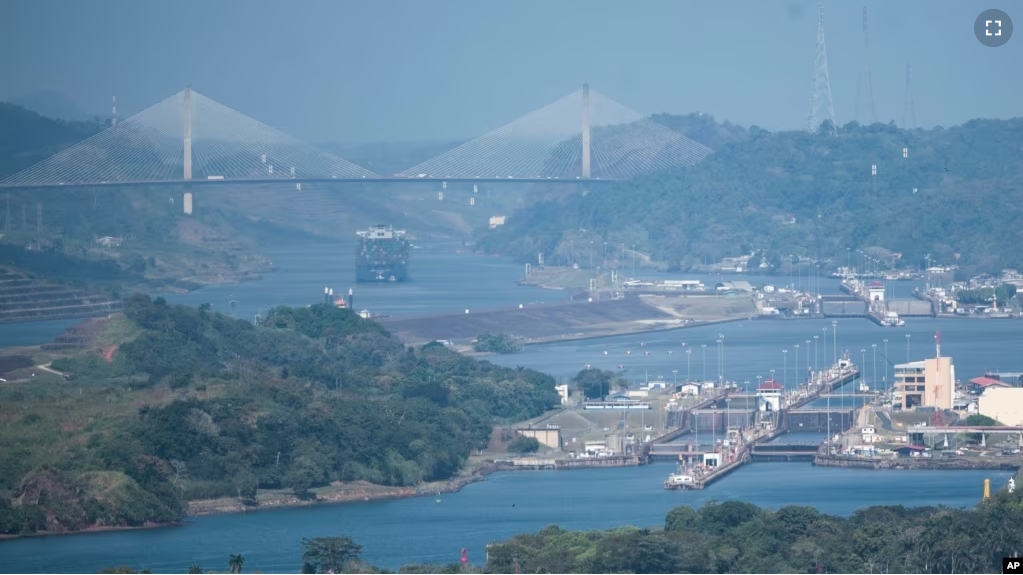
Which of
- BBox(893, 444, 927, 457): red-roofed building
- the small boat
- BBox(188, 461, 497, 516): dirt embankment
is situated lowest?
BBox(188, 461, 497, 516): dirt embankment

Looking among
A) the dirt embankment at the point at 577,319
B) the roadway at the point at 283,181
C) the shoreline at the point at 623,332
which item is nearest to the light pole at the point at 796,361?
the shoreline at the point at 623,332

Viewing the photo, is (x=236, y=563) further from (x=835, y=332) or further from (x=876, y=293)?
(x=876, y=293)

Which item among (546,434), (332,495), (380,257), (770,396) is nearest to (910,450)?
(770,396)

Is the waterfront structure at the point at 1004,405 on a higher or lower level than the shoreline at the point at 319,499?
higher

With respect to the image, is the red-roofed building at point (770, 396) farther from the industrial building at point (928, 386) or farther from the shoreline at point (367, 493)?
the shoreline at point (367, 493)

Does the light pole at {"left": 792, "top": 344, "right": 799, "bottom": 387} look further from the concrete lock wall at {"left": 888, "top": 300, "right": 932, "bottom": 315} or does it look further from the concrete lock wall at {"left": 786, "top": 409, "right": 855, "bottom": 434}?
the concrete lock wall at {"left": 888, "top": 300, "right": 932, "bottom": 315}

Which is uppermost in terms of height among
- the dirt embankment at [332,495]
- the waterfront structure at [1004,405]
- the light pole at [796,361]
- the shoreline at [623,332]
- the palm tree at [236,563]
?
the shoreline at [623,332]

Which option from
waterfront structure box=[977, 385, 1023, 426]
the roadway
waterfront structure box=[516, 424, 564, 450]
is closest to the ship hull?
the roadway
